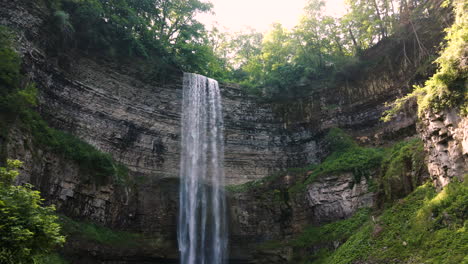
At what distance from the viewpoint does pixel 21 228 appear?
7.20m

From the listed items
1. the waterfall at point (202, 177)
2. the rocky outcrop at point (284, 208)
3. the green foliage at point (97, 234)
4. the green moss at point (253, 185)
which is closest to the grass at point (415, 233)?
the rocky outcrop at point (284, 208)

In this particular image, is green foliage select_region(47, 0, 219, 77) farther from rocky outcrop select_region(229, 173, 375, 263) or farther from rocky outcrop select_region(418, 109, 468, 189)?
rocky outcrop select_region(418, 109, 468, 189)

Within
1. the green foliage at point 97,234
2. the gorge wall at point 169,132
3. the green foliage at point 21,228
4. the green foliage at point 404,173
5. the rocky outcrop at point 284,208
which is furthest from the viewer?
the rocky outcrop at point 284,208

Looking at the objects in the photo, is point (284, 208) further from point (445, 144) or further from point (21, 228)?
point (21, 228)

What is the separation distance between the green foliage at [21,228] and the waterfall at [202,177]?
11.7 meters

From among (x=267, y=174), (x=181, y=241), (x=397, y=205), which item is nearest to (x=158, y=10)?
(x=267, y=174)

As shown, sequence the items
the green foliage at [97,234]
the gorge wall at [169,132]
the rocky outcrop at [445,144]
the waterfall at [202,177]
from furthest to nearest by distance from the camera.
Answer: the waterfall at [202,177] → the gorge wall at [169,132] → the green foliage at [97,234] → the rocky outcrop at [445,144]

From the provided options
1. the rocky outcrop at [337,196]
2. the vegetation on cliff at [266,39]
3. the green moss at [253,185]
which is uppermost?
the vegetation on cliff at [266,39]

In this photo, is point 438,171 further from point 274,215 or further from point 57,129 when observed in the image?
point 57,129

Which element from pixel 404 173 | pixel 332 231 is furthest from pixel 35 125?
pixel 404 173

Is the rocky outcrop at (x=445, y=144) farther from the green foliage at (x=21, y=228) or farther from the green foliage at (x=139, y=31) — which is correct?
the green foliage at (x=139, y=31)

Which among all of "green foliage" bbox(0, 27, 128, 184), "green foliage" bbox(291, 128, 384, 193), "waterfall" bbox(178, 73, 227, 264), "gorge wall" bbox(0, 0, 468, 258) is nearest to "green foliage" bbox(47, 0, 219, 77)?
"gorge wall" bbox(0, 0, 468, 258)

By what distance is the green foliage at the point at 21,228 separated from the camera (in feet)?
22.6

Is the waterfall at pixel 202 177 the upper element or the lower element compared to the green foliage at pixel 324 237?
upper
